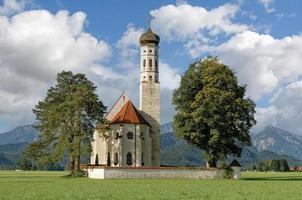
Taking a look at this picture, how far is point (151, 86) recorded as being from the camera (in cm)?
8156

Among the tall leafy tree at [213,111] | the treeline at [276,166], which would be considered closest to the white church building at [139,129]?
the tall leafy tree at [213,111]

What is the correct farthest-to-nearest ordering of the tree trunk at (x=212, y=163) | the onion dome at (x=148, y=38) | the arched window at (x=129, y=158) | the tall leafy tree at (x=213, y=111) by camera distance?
the onion dome at (x=148, y=38) < the arched window at (x=129, y=158) < the tree trunk at (x=212, y=163) < the tall leafy tree at (x=213, y=111)

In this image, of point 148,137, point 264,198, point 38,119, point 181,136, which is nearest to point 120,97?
point 148,137

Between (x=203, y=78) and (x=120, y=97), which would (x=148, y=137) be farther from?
(x=203, y=78)

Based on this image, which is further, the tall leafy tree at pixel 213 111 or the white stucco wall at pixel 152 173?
the tall leafy tree at pixel 213 111

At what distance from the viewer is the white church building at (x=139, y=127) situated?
244 feet

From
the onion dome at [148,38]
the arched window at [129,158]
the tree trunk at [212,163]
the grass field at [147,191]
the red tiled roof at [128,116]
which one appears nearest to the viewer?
the grass field at [147,191]

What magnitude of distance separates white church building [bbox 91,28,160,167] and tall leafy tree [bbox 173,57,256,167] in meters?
11.6

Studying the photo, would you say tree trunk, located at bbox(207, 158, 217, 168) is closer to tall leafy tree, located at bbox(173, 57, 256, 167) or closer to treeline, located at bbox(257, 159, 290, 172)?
tall leafy tree, located at bbox(173, 57, 256, 167)

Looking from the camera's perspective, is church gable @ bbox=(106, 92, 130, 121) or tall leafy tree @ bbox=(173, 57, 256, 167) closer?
tall leafy tree @ bbox=(173, 57, 256, 167)

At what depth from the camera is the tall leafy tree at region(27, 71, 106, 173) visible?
210ft

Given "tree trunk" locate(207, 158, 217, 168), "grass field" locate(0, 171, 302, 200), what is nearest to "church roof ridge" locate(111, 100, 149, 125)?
"tree trunk" locate(207, 158, 217, 168)

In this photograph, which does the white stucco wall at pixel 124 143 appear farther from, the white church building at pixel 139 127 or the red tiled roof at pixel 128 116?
the red tiled roof at pixel 128 116

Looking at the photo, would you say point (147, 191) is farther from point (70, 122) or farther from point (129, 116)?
point (129, 116)
